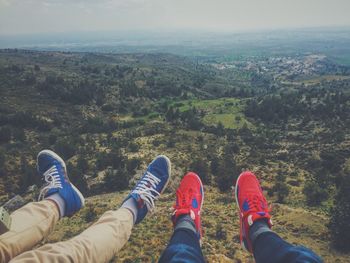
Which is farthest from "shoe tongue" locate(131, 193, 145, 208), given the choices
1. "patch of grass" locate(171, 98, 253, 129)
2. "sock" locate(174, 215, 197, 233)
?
"patch of grass" locate(171, 98, 253, 129)

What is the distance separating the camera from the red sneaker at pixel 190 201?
618 centimetres

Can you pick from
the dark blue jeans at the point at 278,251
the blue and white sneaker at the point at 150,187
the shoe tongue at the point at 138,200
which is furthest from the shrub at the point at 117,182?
the dark blue jeans at the point at 278,251

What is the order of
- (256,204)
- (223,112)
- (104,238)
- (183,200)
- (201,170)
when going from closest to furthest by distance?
(104,238), (256,204), (183,200), (201,170), (223,112)

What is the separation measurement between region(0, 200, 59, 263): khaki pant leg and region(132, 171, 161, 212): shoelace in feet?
5.41

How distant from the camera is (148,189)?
23.5 ft

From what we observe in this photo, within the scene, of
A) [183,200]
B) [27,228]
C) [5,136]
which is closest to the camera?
[27,228]

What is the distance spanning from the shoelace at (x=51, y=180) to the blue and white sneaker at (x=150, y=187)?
5.06 ft

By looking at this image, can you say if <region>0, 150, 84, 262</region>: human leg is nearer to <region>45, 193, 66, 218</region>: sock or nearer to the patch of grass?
<region>45, 193, 66, 218</region>: sock

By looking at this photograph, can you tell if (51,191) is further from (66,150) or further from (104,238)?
(66,150)

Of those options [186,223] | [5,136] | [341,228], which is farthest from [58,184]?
[5,136]

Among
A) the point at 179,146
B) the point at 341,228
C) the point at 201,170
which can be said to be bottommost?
the point at 179,146

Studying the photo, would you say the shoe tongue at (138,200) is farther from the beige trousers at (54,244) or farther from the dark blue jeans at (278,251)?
the dark blue jeans at (278,251)

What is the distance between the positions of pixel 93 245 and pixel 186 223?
5.47 feet

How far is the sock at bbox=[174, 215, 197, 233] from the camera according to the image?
5.41m
